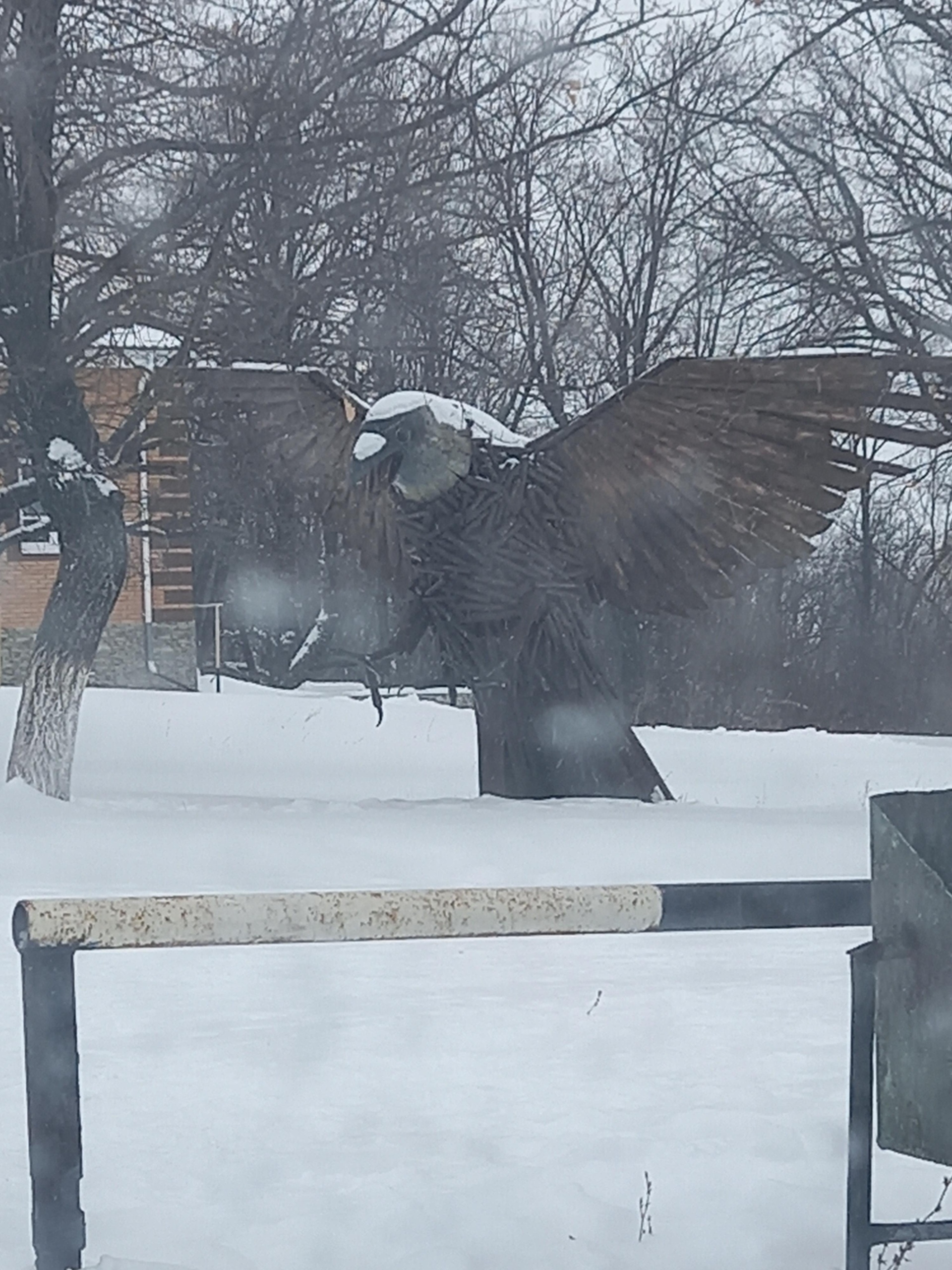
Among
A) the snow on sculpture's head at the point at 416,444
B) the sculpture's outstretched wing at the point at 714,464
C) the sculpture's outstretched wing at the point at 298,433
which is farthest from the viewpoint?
the sculpture's outstretched wing at the point at 298,433

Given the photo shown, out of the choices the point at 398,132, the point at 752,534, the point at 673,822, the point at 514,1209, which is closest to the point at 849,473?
the point at 752,534

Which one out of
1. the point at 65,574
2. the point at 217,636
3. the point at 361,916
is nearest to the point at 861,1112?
the point at 361,916

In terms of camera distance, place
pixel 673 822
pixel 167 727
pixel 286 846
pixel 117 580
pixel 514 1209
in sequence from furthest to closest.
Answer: pixel 167 727 < pixel 117 580 < pixel 673 822 < pixel 286 846 < pixel 514 1209

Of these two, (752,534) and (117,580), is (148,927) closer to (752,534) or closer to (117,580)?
(752,534)

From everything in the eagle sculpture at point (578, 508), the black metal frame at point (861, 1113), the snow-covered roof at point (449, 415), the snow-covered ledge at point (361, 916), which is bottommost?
the black metal frame at point (861, 1113)

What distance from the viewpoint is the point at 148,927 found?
7.82 ft

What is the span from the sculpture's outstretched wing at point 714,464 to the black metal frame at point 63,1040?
529cm

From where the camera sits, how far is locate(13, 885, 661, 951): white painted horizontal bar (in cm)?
238

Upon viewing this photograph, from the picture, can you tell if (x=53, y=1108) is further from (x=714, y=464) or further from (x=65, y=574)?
(x=65, y=574)

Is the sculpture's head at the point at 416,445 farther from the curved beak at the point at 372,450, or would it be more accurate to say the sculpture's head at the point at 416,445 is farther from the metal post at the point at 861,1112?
the metal post at the point at 861,1112

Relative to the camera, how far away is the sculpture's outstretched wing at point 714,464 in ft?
24.8

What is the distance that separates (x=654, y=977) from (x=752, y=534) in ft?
12.1

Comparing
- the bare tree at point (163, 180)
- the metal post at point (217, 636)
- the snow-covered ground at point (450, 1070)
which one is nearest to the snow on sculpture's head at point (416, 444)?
the bare tree at point (163, 180)

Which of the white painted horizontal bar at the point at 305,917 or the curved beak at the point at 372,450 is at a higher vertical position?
the curved beak at the point at 372,450
